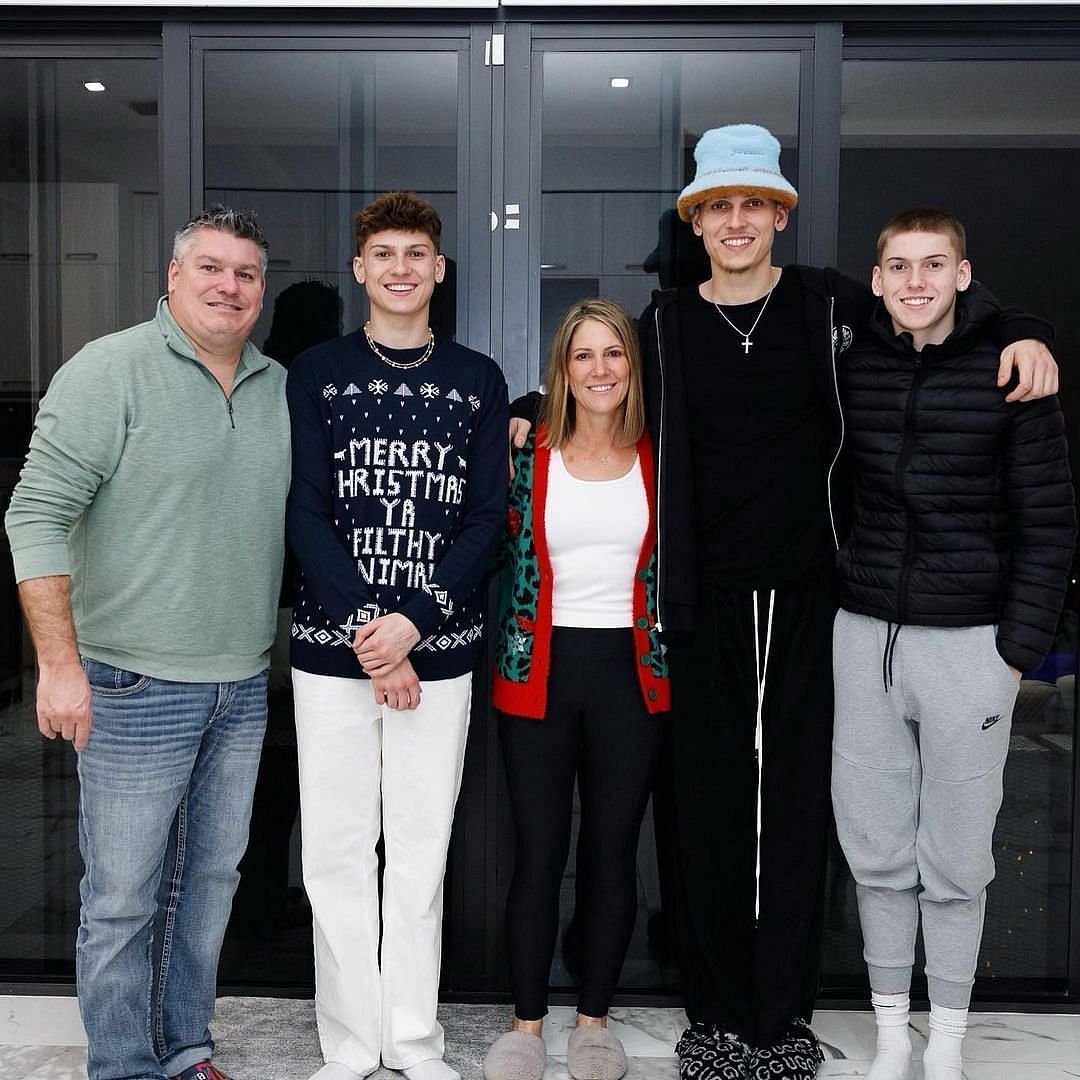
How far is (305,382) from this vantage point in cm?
216

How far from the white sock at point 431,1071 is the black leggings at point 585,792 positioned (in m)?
Answer: 0.19

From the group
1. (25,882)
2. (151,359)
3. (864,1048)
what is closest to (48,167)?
(151,359)

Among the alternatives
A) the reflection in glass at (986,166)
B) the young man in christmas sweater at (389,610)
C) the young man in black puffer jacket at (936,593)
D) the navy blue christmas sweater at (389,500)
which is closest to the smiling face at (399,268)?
the young man in christmas sweater at (389,610)

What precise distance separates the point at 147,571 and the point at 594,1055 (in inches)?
50.8

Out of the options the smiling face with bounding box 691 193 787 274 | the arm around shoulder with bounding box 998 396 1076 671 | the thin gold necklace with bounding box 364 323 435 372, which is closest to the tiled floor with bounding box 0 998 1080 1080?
the arm around shoulder with bounding box 998 396 1076 671

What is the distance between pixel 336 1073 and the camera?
2.19 meters

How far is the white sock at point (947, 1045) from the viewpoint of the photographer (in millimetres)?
2150

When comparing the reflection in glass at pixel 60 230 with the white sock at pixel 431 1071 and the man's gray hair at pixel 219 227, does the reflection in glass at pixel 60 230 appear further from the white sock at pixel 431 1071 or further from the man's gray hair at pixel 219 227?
the white sock at pixel 431 1071

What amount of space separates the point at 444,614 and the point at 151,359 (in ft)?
Answer: 2.30

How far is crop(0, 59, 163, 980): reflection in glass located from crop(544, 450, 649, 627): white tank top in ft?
3.81

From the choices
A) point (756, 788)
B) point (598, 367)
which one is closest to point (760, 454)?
point (598, 367)

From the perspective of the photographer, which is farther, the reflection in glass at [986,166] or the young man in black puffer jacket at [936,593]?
the reflection in glass at [986,166]

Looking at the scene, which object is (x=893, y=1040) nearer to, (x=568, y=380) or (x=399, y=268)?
(x=568, y=380)

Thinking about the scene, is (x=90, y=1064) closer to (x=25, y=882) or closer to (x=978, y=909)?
(x=25, y=882)
